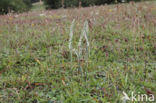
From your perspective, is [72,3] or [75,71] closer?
[75,71]

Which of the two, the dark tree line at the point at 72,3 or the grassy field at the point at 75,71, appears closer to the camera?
the grassy field at the point at 75,71

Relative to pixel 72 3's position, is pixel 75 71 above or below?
below

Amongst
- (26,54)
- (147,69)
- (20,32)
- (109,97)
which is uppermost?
(20,32)

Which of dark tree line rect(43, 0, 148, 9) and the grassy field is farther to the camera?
dark tree line rect(43, 0, 148, 9)

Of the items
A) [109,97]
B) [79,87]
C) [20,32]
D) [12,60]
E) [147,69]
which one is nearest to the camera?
[109,97]

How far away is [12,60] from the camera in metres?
2.60

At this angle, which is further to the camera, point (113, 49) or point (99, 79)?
point (113, 49)

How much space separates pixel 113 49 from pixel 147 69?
0.73m

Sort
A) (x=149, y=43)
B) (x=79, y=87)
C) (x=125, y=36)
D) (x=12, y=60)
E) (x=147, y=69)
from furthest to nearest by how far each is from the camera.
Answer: (x=125, y=36) < (x=149, y=43) < (x=12, y=60) < (x=147, y=69) < (x=79, y=87)

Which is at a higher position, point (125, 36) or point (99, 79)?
point (125, 36)

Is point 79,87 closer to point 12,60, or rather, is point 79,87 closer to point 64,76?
point 64,76

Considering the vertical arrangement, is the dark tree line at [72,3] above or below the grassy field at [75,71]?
above

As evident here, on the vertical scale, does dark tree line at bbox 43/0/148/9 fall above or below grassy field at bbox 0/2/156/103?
above

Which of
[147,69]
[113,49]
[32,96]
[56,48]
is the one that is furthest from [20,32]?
Answer: [147,69]
